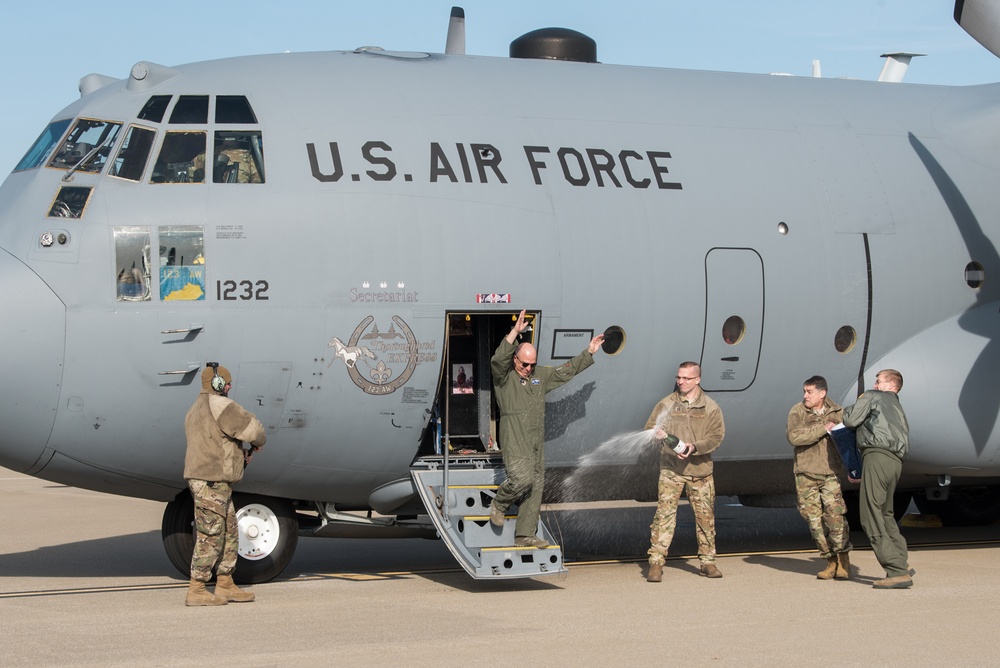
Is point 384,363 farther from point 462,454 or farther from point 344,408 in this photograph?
point 462,454

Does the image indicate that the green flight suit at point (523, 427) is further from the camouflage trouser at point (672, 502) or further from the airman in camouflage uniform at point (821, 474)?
the airman in camouflage uniform at point (821, 474)

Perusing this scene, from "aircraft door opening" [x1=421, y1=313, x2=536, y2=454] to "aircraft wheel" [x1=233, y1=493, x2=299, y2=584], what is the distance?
1.68 meters

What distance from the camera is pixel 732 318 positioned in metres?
12.0

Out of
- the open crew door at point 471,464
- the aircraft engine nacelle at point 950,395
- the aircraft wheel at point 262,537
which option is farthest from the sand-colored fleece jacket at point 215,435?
the aircraft engine nacelle at point 950,395

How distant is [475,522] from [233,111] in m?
4.12

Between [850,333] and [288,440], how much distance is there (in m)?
5.55

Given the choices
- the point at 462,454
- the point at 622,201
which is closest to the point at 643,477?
the point at 462,454

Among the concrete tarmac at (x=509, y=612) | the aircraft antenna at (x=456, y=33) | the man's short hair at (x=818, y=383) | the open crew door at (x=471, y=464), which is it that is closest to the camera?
the concrete tarmac at (x=509, y=612)

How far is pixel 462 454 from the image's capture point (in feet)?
37.9

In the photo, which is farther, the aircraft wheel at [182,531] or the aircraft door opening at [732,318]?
the aircraft door opening at [732,318]

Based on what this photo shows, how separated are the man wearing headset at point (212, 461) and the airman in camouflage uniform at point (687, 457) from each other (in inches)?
144

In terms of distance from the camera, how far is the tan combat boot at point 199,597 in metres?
10.2

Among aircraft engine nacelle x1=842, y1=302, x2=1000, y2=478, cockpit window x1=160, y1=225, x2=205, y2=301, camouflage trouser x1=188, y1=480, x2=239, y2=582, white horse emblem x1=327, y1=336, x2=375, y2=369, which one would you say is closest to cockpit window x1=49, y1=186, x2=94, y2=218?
cockpit window x1=160, y1=225, x2=205, y2=301

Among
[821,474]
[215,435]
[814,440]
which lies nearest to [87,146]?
[215,435]
